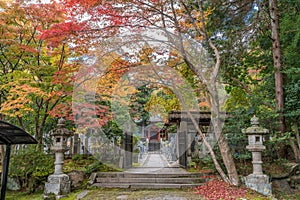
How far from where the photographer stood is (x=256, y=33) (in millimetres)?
6766

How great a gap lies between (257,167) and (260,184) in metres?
0.36

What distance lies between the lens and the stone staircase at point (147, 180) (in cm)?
530

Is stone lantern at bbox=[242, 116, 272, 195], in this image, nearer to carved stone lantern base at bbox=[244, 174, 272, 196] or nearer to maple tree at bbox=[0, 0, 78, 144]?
carved stone lantern base at bbox=[244, 174, 272, 196]

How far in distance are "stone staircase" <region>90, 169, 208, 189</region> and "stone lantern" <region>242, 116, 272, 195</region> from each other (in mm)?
1192

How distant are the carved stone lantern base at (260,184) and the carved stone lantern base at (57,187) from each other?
4.22m

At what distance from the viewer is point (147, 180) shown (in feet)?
18.2

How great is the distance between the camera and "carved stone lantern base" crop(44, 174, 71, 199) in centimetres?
473

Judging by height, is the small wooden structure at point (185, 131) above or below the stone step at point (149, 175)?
above

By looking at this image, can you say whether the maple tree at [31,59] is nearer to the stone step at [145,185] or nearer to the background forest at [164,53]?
the background forest at [164,53]

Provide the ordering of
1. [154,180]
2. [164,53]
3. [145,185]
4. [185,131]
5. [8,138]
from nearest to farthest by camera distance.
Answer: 1. [8,138]
2. [145,185]
3. [154,180]
4. [164,53]
5. [185,131]

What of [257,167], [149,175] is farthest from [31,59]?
[257,167]

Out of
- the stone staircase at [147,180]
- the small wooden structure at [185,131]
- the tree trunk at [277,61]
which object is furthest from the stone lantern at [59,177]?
the tree trunk at [277,61]

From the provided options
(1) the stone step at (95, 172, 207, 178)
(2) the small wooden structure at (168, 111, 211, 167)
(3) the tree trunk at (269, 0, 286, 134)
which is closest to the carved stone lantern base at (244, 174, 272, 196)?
(1) the stone step at (95, 172, 207, 178)

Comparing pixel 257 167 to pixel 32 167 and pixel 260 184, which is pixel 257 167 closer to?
pixel 260 184
